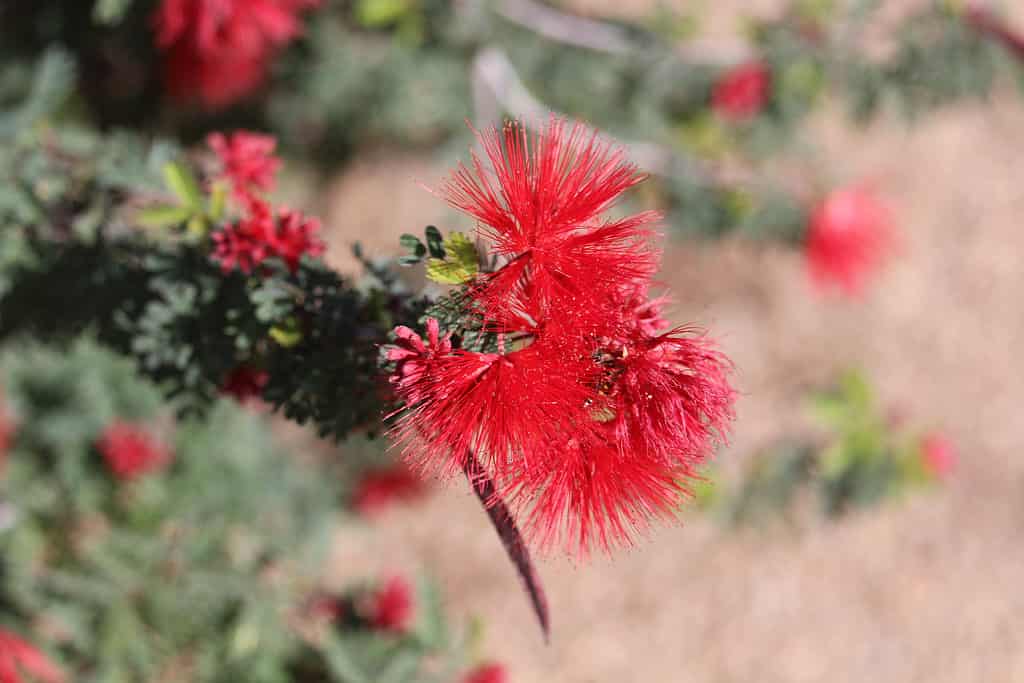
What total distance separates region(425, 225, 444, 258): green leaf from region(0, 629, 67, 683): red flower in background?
167 cm

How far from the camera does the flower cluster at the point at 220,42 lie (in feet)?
6.21

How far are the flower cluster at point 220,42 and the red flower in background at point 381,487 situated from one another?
1517mm

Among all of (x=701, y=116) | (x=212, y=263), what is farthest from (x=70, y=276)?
(x=701, y=116)

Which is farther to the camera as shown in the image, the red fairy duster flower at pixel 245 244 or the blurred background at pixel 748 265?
the blurred background at pixel 748 265

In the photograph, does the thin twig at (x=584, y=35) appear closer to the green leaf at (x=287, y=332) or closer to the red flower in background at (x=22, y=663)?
the green leaf at (x=287, y=332)

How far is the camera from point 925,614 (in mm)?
3887

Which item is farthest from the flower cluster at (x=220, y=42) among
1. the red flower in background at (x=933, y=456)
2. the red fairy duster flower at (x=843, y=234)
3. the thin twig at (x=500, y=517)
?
the red flower in background at (x=933, y=456)

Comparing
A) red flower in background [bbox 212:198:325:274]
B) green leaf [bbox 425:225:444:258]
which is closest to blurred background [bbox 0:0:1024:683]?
red flower in background [bbox 212:198:325:274]

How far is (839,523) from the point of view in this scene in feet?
12.7

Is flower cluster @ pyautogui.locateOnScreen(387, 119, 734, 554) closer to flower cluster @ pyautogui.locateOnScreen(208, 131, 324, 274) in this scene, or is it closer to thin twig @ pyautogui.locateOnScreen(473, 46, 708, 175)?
flower cluster @ pyautogui.locateOnScreen(208, 131, 324, 274)

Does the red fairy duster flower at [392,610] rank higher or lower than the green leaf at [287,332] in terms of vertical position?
lower

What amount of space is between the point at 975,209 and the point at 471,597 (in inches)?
122

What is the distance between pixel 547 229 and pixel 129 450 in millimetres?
1956

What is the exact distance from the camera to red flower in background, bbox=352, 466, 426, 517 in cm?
329
